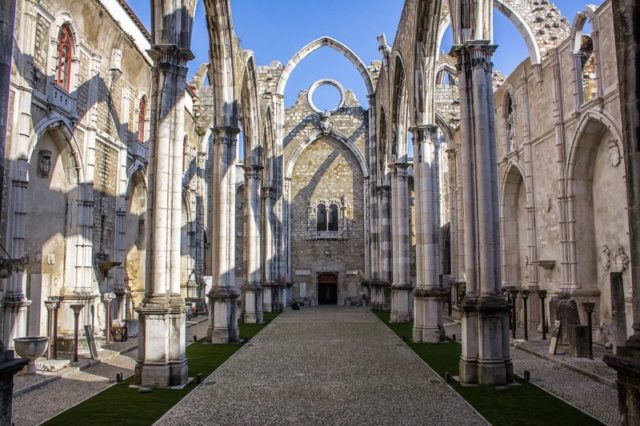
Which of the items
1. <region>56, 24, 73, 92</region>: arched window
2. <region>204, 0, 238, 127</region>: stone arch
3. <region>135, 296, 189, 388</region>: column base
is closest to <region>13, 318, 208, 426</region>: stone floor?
<region>135, 296, 189, 388</region>: column base

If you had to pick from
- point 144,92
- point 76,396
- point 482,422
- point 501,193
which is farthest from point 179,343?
point 501,193

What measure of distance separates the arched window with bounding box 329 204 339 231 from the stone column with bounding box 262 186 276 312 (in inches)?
307

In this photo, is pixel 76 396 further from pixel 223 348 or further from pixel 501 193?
pixel 501 193

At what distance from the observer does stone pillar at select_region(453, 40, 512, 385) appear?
28.9 feet

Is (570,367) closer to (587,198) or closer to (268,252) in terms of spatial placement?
(587,198)

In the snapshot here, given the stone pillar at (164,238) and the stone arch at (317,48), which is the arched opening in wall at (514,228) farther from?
the stone pillar at (164,238)

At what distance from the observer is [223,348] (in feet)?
43.8

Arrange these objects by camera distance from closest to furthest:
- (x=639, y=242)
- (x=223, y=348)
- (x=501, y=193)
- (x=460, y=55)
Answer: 1. (x=639, y=242)
2. (x=460, y=55)
3. (x=223, y=348)
4. (x=501, y=193)

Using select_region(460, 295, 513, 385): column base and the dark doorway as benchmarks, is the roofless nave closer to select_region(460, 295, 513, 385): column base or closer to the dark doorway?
select_region(460, 295, 513, 385): column base

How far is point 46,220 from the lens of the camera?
13641 millimetres

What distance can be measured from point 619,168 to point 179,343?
11.2 meters

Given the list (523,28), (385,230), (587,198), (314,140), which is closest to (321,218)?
(314,140)

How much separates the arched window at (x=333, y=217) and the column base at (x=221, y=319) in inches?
781

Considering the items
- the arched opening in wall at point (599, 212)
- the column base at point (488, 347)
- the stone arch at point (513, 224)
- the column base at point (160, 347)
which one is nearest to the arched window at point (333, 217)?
the stone arch at point (513, 224)
